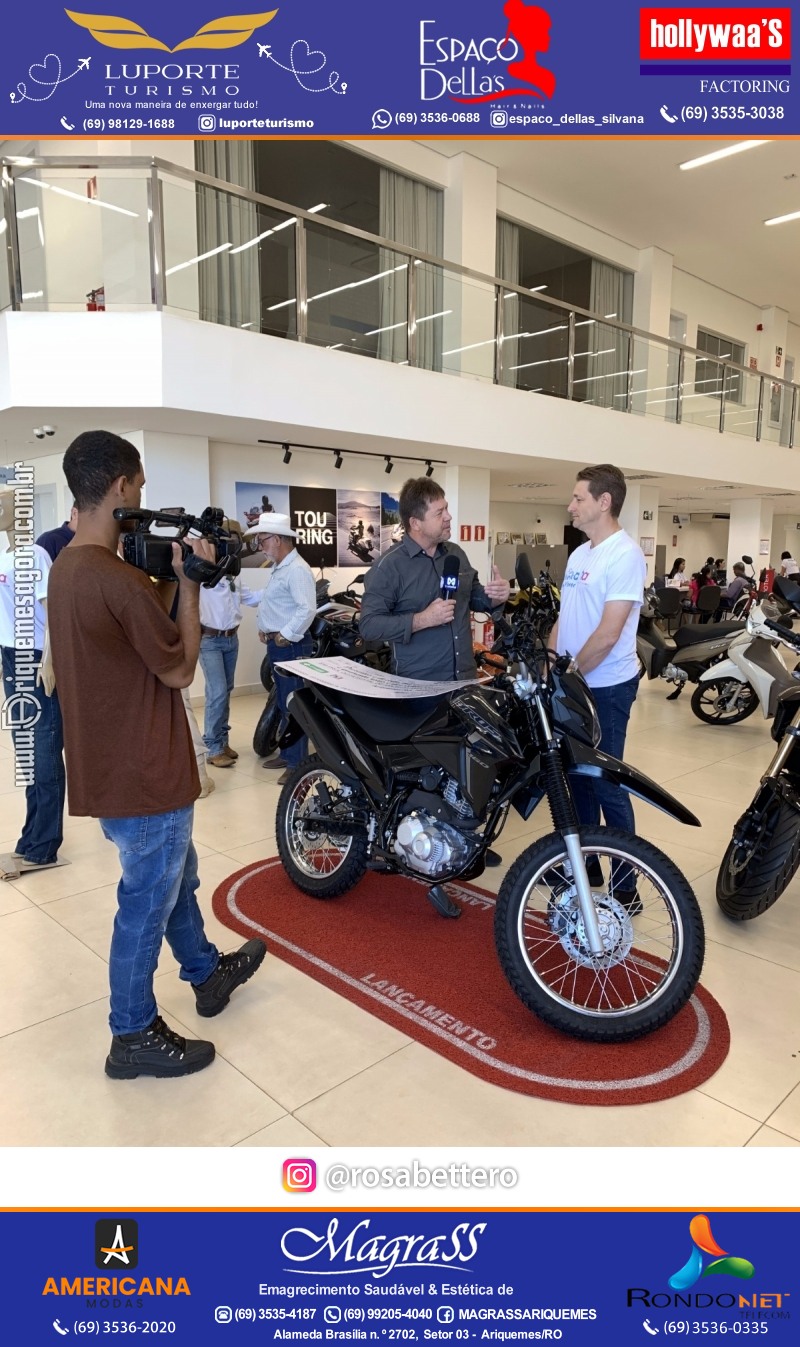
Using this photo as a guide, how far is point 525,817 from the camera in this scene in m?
2.51

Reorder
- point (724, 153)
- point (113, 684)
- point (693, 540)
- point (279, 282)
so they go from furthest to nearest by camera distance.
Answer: point (693, 540), point (724, 153), point (279, 282), point (113, 684)

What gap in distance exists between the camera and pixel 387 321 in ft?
22.9

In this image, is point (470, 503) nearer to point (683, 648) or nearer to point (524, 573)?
point (683, 648)

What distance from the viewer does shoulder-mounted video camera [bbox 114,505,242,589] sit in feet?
5.84

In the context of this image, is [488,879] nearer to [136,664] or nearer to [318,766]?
Result: [318,766]

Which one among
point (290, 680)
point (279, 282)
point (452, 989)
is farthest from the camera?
point (279, 282)

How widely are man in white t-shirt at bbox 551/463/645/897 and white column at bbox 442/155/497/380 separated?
5.11 m

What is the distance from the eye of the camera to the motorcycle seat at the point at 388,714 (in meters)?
2.76

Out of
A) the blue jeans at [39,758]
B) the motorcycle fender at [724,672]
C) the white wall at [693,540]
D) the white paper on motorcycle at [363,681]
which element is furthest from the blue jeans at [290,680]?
the white wall at [693,540]

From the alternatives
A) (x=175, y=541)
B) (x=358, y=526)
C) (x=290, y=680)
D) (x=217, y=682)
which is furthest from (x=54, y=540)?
(x=358, y=526)
